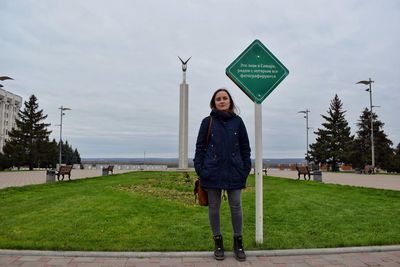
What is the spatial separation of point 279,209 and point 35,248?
5165 mm

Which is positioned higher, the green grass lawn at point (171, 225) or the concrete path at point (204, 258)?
the green grass lawn at point (171, 225)

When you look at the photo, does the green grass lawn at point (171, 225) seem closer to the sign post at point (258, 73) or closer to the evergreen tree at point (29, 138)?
the sign post at point (258, 73)

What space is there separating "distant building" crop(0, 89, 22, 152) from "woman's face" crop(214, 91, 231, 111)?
97676 millimetres

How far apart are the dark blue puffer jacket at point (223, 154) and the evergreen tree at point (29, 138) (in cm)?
5128

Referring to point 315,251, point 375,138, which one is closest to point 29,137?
point 375,138

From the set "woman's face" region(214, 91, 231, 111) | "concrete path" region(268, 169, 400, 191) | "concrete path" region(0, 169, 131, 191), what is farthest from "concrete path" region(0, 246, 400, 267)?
"concrete path" region(0, 169, 131, 191)

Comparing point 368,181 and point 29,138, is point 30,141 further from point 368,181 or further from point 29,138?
point 368,181

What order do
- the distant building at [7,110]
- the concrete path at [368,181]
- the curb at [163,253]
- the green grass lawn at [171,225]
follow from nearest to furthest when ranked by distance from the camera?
the curb at [163,253], the green grass lawn at [171,225], the concrete path at [368,181], the distant building at [7,110]

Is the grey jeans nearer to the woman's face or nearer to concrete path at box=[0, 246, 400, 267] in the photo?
concrete path at box=[0, 246, 400, 267]

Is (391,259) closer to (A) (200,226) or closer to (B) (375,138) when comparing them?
(A) (200,226)

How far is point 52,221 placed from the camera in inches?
261

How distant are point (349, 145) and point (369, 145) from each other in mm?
2292

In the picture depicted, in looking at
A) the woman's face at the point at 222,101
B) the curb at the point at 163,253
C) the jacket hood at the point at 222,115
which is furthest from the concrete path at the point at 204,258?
the woman's face at the point at 222,101

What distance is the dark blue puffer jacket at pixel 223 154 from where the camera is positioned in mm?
4414
